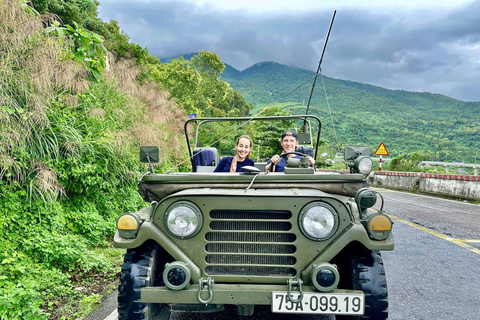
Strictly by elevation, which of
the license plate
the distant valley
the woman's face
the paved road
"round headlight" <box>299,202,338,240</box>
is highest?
the distant valley

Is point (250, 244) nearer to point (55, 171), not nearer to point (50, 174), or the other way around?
point (50, 174)

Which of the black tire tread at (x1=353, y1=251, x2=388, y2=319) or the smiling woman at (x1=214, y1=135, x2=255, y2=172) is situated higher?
the smiling woman at (x1=214, y1=135, x2=255, y2=172)

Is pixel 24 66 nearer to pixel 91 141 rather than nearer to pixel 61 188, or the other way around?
pixel 91 141

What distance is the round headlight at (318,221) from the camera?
8.17ft

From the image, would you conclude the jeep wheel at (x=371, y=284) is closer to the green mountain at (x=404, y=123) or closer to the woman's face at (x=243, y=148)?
the woman's face at (x=243, y=148)

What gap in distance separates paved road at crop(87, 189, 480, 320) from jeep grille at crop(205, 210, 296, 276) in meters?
0.93

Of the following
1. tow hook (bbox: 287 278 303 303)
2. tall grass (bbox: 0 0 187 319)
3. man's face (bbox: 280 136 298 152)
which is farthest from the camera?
man's face (bbox: 280 136 298 152)

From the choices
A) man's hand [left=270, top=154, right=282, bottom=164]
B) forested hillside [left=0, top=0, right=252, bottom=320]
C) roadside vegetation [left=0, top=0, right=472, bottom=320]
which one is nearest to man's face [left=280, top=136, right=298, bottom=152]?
man's hand [left=270, top=154, right=282, bottom=164]

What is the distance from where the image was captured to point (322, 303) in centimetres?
231

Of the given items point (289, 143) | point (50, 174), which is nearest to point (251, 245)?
point (289, 143)

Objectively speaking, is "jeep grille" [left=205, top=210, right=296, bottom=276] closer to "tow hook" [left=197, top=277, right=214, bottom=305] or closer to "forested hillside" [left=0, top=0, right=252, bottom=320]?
"tow hook" [left=197, top=277, right=214, bottom=305]

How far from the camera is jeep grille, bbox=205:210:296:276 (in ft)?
8.29

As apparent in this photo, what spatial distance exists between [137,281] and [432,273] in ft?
12.1

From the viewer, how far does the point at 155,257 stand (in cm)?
273
